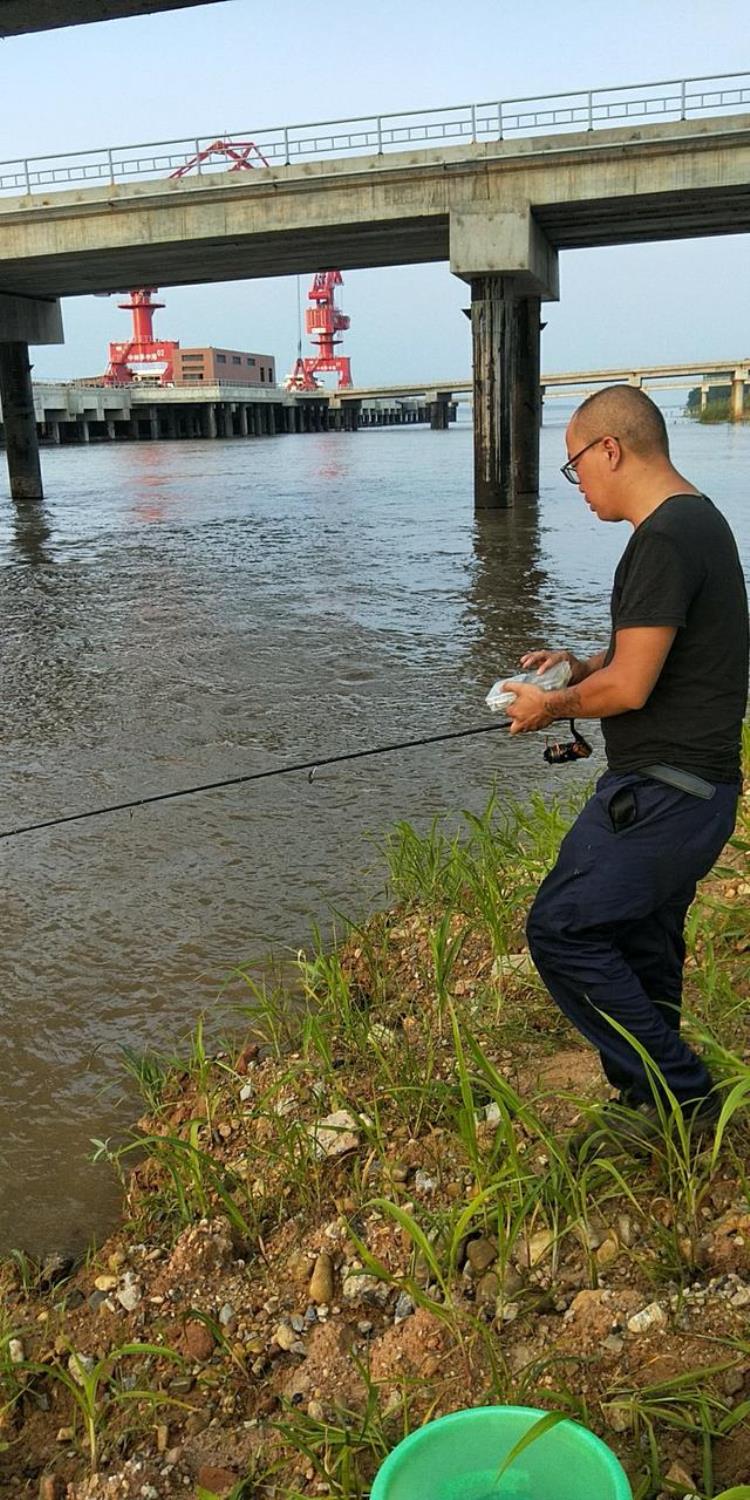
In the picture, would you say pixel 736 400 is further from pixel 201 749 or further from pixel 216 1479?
pixel 216 1479

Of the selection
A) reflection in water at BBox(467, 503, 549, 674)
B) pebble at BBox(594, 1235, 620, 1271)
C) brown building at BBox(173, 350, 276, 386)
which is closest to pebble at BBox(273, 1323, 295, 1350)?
pebble at BBox(594, 1235, 620, 1271)

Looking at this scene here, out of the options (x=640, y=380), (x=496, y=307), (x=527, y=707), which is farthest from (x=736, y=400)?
(x=527, y=707)

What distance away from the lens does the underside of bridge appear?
13.1 m

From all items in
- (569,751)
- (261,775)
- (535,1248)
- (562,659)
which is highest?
(562,659)

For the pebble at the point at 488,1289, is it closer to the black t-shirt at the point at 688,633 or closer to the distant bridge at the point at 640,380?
the black t-shirt at the point at 688,633

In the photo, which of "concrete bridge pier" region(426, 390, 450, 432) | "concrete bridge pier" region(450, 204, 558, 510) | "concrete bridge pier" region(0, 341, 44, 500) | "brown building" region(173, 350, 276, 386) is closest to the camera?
"concrete bridge pier" region(450, 204, 558, 510)

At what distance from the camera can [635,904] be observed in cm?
260

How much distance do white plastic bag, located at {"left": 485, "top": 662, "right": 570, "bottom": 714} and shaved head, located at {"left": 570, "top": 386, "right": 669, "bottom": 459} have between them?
57 centimetres

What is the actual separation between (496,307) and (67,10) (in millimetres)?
11110

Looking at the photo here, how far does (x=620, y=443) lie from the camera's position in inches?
103

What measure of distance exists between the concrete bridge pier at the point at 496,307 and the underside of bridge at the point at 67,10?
30.2 feet

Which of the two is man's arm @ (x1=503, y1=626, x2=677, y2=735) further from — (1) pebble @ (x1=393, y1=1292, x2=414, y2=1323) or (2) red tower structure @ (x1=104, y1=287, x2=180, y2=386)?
(2) red tower structure @ (x1=104, y1=287, x2=180, y2=386)

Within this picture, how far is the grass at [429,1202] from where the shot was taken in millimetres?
2186

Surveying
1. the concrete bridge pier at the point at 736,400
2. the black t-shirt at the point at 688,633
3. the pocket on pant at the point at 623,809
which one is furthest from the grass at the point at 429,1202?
the concrete bridge pier at the point at 736,400
